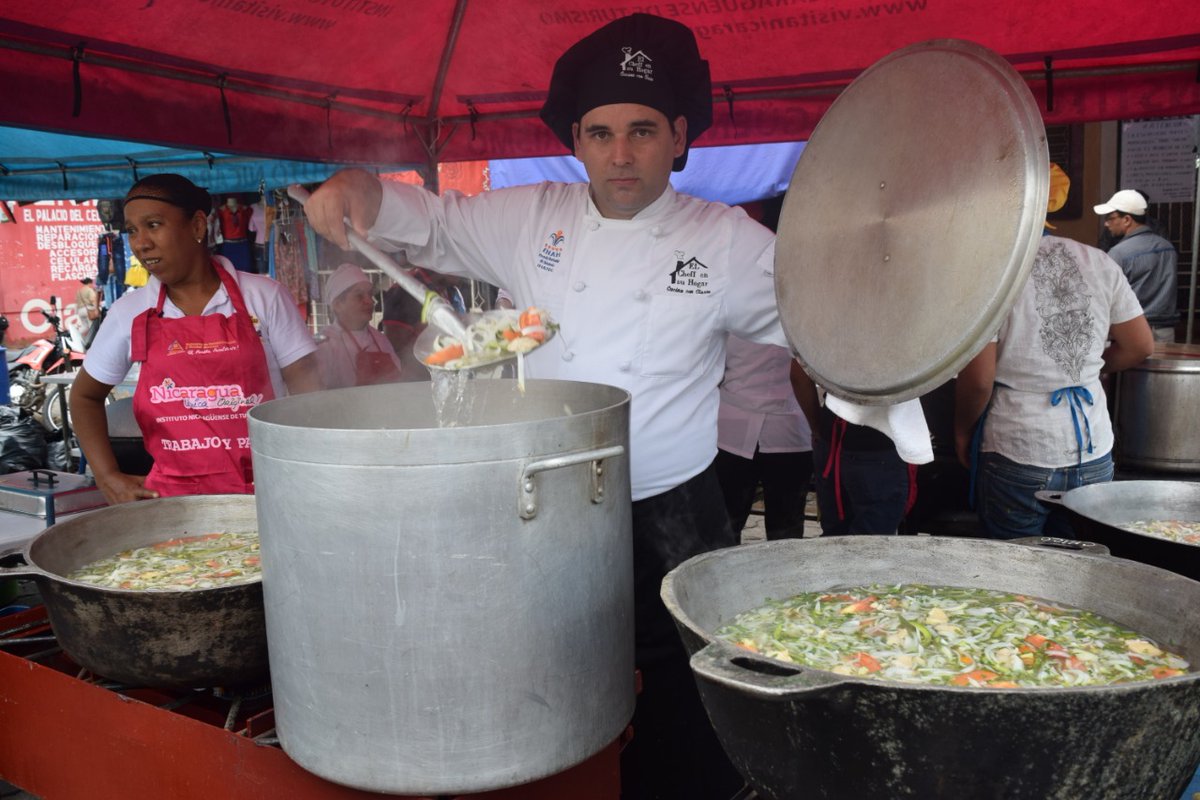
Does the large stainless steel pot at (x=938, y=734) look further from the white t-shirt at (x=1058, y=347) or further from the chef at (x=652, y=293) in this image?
the white t-shirt at (x=1058, y=347)

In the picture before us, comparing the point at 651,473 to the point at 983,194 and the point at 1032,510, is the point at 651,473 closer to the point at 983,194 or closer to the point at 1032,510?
the point at 983,194

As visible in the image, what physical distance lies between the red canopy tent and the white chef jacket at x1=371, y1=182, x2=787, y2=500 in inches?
45.5

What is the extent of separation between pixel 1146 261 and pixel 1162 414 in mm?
3981

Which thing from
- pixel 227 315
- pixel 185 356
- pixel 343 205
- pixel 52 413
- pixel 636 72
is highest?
pixel 636 72

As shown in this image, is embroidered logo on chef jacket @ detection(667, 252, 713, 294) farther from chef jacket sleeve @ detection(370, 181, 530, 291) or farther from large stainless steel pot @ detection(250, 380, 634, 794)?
large stainless steel pot @ detection(250, 380, 634, 794)

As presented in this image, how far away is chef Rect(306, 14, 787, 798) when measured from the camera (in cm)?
253

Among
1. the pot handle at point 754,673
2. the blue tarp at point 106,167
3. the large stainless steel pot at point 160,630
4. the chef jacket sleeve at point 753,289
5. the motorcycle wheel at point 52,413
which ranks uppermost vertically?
the blue tarp at point 106,167

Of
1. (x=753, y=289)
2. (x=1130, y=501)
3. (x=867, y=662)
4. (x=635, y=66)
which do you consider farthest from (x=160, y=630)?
(x=1130, y=501)

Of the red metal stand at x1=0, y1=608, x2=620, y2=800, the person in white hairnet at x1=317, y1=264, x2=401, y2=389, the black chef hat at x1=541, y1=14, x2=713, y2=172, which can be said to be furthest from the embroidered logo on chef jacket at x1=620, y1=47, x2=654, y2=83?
the person in white hairnet at x1=317, y1=264, x2=401, y2=389

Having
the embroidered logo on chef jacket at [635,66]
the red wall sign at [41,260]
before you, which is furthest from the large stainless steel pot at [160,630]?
the red wall sign at [41,260]

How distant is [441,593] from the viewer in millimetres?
1462

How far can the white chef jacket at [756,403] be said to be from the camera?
15.6ft

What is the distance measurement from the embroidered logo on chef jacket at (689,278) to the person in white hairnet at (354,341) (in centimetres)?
363

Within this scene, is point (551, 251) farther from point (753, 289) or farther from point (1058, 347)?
point (1058, 347)
